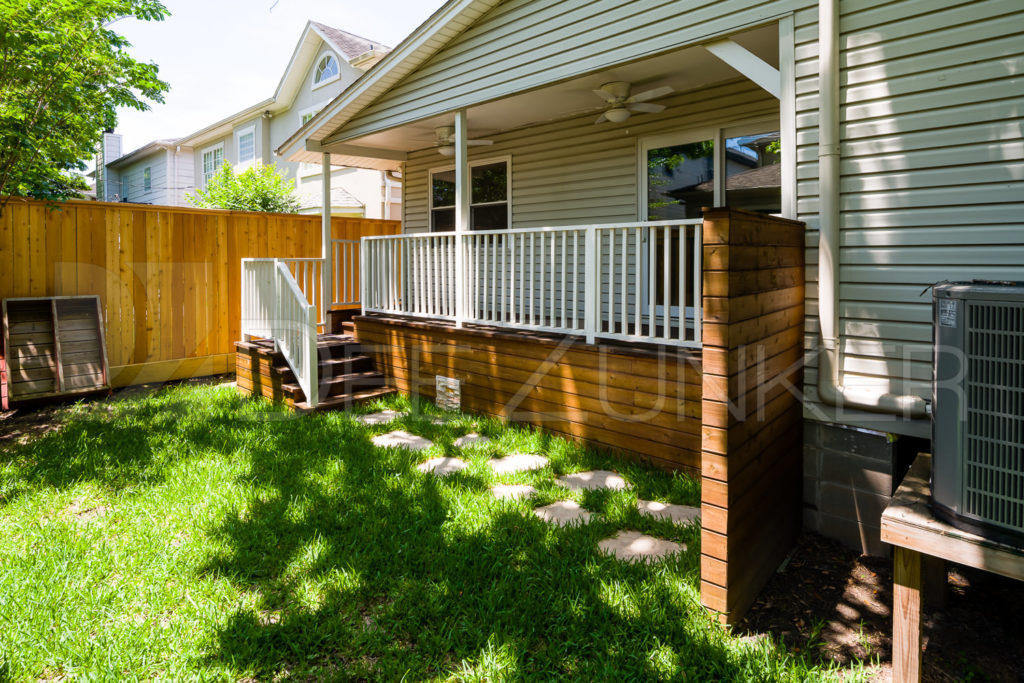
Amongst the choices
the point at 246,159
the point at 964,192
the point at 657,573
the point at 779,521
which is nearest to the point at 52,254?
the point at 657,573

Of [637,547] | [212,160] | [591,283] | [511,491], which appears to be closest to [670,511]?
[637,547]

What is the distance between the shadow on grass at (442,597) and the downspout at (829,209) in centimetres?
133

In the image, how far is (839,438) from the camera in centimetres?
326

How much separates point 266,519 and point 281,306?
341 cm

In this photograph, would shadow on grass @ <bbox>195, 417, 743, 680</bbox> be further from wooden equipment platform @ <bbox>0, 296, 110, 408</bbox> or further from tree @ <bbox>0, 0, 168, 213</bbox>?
tree @ <bbox>0, 0, 168, 213</bbox>

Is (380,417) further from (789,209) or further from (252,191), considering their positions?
(252,191)

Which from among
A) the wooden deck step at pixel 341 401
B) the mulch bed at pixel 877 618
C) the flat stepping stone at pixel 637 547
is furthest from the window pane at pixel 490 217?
the mulch bed at pixel 877 618

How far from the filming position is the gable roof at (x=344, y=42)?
12.9 metres

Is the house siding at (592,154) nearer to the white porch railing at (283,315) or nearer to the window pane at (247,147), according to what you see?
the white porch railing at (283,315)

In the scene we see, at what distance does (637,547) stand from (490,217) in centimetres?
561

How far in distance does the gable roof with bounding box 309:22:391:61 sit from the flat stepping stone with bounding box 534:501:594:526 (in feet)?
39.4

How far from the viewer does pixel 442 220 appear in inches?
336

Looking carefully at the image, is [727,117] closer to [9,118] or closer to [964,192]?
[964,192]

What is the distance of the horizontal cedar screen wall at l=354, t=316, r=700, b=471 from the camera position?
3.99 meters
